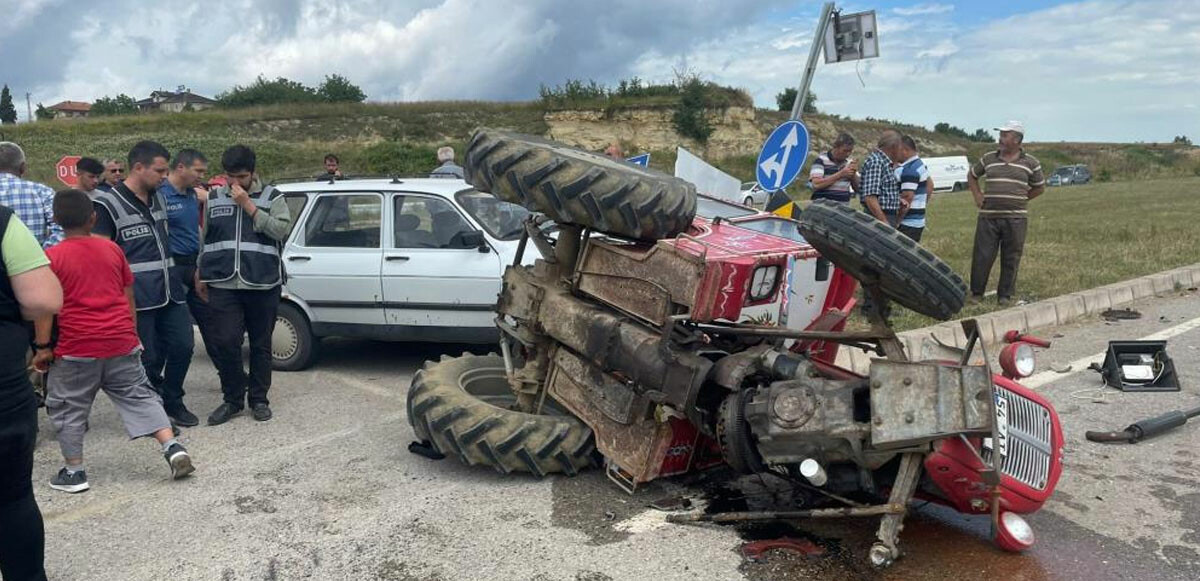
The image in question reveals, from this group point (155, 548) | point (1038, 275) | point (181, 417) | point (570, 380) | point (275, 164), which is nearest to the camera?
point (155, 548)

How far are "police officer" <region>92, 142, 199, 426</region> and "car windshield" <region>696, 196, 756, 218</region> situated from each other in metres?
3.62

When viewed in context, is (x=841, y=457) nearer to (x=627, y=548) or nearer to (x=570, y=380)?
(x=627, y=548)

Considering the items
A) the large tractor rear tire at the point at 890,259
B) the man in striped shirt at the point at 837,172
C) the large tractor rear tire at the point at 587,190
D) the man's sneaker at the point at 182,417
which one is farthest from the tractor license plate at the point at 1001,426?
the man in striped shirt at the point at 837,172

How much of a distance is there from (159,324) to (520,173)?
9.71 ft

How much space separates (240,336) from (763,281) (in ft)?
11.5

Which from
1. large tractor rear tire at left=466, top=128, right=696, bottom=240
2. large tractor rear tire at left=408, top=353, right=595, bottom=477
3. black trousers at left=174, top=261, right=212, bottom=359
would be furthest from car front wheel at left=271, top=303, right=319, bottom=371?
large tractor rear tire at left=466, top=128, right=696, bottom=240

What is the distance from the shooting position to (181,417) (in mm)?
5617

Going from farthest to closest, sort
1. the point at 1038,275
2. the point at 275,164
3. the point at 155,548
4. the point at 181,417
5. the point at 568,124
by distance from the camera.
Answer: the point at 568,124 < the point at 275,164 < the point at 1038,275 < the point at 181,417 < the point at 155,548

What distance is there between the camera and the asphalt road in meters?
3.45

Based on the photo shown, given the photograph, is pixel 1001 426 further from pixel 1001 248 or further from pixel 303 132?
pixel 303 132

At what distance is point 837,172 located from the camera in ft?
27.1

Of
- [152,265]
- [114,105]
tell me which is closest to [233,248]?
[152,265]

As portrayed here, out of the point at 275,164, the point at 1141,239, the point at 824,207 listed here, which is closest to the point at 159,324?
the point at 824,207

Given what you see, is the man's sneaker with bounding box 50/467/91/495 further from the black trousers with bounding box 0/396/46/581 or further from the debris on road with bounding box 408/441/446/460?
the debris on road with bounding box 408/441/446/460
